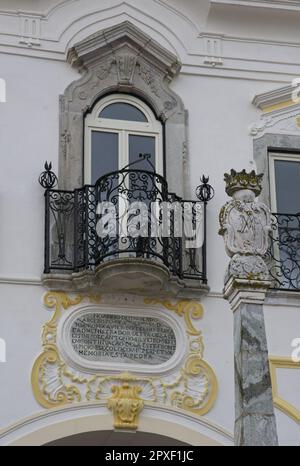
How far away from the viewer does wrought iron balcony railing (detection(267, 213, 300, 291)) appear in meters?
15.6

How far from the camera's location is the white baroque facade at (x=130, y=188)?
573 inches

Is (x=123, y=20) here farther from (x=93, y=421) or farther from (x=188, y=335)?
(x=93, y=421)

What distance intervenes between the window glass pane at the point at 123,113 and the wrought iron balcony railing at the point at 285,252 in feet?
6.63

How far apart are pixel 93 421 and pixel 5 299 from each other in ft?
5.47

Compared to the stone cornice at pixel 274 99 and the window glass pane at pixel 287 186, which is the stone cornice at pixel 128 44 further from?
the window glass pane at pixel 287 186

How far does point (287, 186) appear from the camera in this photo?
53.3 ft

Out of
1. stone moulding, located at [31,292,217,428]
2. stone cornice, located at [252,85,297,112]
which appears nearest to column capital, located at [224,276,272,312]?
stone moulding, located at [31,292,217,428]

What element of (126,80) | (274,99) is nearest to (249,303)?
(126,80)

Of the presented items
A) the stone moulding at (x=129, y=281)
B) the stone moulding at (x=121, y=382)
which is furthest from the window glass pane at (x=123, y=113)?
the stone moulding at (x=121, y=382)

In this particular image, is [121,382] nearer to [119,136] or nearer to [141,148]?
[141,148]

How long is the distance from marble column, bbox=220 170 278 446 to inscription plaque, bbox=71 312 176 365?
→ 7.55 ft

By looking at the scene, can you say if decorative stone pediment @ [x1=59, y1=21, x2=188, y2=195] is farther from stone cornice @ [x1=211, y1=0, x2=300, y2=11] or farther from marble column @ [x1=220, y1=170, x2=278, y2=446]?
marble column @ [x1=220, y1=170, x2=278, y2=446]

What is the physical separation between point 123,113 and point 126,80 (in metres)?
0.40

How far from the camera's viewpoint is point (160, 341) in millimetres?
14945
